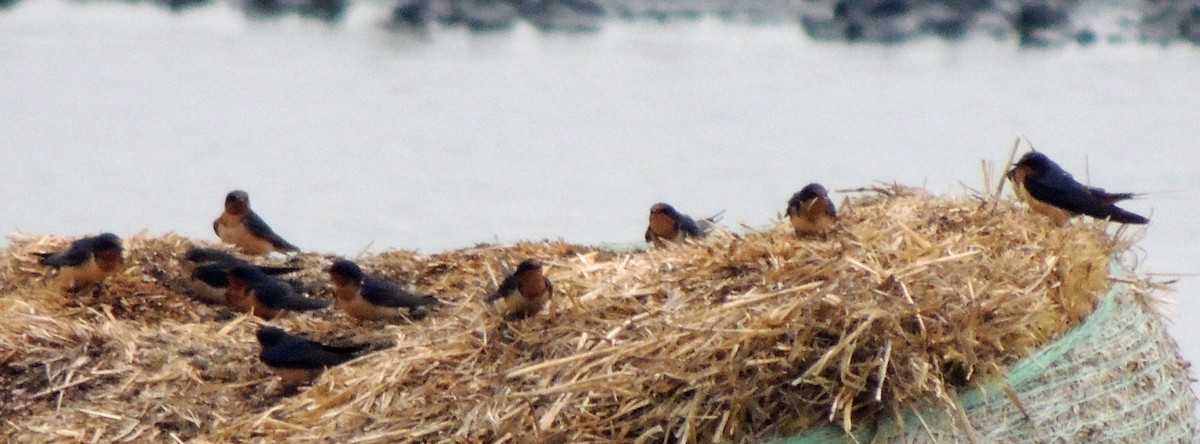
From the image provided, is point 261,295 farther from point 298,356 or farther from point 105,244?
point 298,356

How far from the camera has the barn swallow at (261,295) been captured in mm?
5480

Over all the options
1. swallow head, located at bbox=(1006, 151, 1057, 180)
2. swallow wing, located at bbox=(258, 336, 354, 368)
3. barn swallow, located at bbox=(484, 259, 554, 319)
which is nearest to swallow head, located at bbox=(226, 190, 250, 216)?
swallow wing, located at bbox=(258, 336, 354, 368)

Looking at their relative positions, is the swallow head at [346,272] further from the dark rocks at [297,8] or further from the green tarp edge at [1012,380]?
the dark rocks at [297,8]

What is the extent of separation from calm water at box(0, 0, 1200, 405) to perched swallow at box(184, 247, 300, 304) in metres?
5.06

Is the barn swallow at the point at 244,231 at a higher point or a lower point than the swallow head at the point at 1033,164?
lower

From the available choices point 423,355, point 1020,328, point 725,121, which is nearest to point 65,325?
point 423,355

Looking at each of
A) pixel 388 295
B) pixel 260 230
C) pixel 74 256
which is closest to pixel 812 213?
pixel 388 295

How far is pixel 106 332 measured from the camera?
194 inches

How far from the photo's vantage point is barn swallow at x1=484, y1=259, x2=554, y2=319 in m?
4.20

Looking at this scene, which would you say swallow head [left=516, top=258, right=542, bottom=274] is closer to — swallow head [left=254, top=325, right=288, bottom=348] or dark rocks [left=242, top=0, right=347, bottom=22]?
swallow head [left=254, top=325, right=288, bottom=348]

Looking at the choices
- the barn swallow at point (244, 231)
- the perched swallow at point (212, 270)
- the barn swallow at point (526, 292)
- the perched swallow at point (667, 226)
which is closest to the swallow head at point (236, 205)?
the barn swallow at point (244, 231)

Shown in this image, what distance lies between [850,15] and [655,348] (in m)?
11.0

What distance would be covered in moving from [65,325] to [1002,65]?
13.2 m

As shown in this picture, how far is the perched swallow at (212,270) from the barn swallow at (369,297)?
1.82ft
